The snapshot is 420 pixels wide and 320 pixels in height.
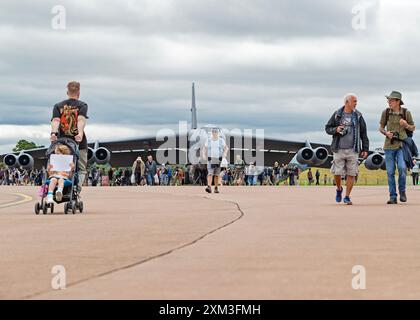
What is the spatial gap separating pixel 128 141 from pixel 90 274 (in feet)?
176

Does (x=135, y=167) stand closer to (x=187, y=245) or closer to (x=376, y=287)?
→ (x=187, y=245)

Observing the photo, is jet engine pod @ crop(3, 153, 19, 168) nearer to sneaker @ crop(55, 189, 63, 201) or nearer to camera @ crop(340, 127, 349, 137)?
camera @ crop(340, 127, 349, 137)

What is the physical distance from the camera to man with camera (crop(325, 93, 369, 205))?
15.7m

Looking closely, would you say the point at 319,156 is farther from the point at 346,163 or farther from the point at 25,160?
the point at 346,163

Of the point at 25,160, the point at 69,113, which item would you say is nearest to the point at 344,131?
the point at 69,113

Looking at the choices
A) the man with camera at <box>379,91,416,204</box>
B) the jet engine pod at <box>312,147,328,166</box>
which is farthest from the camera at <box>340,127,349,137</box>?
the jet engine pod at <box>312,147,328,166</box>

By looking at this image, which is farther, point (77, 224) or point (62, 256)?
point (77, 224)

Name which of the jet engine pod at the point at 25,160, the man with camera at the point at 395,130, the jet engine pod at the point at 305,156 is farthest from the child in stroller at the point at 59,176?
the jet engine pod at the point at 25,160

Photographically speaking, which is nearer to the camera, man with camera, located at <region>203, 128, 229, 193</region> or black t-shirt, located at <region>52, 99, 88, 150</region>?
black t-shirt, located at <region>52, 99, 88, 150</region>

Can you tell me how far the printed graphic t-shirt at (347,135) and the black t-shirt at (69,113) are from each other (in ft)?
16.3

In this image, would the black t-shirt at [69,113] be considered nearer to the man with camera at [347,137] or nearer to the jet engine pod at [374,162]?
the man with camera at [347,137]

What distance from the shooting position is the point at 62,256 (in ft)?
22.6
